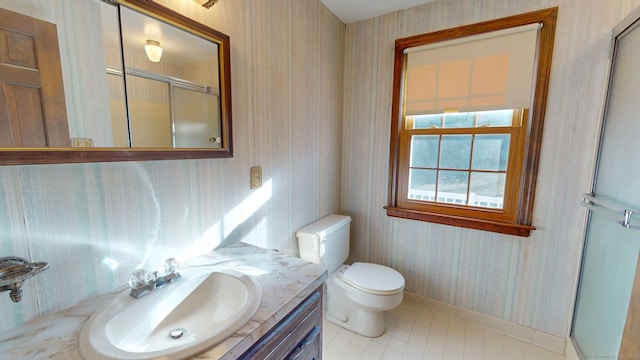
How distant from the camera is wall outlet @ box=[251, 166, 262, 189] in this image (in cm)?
138

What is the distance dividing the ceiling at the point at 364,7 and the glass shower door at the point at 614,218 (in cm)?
120

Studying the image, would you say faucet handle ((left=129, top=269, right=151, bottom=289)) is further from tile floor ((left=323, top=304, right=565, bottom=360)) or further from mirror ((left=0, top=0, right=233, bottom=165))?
tile floor ((left=323, top=304, right=565, bottom=360))

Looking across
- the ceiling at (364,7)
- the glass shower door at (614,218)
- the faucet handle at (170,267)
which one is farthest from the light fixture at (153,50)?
the glass shower door at (614,218)

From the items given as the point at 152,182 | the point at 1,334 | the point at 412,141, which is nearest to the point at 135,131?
the point at 152,182

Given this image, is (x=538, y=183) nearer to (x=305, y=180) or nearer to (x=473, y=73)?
(x=473, y=73)

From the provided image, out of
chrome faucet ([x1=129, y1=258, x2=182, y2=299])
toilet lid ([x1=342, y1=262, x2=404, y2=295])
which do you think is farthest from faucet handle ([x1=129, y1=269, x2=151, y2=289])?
toilet lid ([x1=342, y1=262, x2=404, y2=295])

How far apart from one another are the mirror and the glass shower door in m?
1.86

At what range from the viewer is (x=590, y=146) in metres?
1.47

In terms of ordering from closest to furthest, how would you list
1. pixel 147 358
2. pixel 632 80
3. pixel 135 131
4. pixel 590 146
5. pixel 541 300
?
1. pixel 147 358
2. pixel 135 131
3. pixel 632 80
4. pixel 590 146
5. pixel 541 300

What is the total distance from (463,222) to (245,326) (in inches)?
66.5

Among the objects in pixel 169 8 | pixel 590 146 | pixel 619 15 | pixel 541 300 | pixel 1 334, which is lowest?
pixel 541 300

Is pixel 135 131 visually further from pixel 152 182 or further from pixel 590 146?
pixel 590 146

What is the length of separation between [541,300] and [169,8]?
2.61m

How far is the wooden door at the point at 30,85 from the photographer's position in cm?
63
